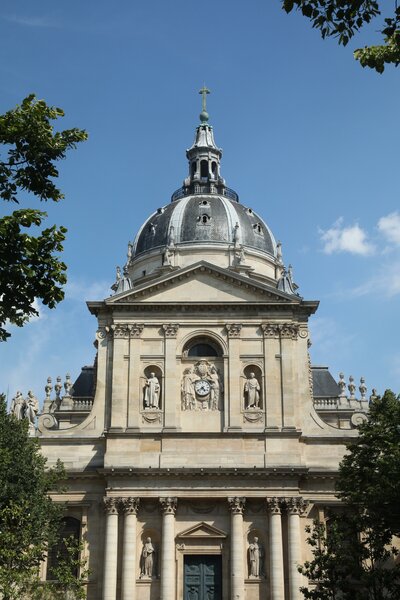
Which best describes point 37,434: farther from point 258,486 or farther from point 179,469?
point 258,486

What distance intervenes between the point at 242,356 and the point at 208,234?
1749cm

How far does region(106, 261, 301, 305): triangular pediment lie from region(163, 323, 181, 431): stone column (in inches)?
62.8

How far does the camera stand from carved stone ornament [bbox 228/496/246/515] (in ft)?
135

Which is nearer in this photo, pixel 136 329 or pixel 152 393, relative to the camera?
pixel 152 393

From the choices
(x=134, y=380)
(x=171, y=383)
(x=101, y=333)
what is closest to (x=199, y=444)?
(x=171, y=383)

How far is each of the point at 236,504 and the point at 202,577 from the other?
3581mm

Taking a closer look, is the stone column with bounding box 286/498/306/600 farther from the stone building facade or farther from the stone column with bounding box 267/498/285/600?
the stone column with bounding box 267/498/285/600

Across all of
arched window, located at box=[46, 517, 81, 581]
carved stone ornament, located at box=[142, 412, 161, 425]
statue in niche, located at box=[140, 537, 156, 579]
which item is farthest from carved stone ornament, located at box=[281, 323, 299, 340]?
arched window, located at box=[46, 517, 81, 581]

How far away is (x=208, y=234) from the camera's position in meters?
60.0

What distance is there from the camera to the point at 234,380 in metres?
43.5

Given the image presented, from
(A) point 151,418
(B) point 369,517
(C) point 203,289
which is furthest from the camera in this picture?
(C) point 203,289

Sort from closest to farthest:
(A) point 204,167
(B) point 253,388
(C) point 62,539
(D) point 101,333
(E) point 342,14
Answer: (E) point 342,14, (C) point 62,539, (B) point 253,388, (D) point 101,333, (A) point 204,167

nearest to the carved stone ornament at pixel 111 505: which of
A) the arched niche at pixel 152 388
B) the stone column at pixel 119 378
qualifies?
the stone column at pixel 119 378

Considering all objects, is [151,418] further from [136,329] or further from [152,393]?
[136,329]
